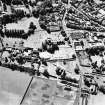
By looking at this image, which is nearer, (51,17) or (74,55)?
(74,55)

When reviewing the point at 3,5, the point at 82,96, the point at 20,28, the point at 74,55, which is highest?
the point at 3,5

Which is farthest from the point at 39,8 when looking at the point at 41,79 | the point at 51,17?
the point at 41,79

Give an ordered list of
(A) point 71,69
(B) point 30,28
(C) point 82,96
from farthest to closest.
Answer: (B) point 30,28 → (A) point 71,69 → (C) point 82,96

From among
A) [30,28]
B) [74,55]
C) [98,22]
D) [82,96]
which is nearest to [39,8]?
[30,28]

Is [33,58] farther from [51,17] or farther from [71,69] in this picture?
[51,17]

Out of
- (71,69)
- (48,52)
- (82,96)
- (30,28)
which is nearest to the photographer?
(82,96)

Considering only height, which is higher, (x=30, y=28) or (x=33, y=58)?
(x=30, y=28)

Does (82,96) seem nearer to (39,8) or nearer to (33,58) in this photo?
(33,58)
